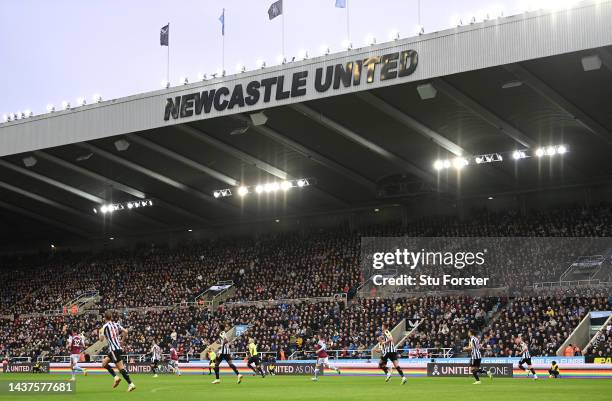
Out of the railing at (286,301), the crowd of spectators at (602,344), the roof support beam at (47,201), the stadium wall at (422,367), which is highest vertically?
the roof support beam at (47,201)

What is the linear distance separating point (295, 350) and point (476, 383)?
1944 centimetres

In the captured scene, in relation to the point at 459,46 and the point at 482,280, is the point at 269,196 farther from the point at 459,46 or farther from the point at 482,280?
the point at 459,46

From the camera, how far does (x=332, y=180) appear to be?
188 ft

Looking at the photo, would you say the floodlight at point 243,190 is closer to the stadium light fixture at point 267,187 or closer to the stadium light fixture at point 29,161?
the stadium light fixture at point 267,187

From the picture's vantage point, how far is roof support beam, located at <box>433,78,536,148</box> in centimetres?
4066

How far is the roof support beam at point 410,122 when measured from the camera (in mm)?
42428

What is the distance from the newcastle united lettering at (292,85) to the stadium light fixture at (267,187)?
1033 cm

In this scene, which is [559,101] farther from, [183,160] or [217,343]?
[217,343]

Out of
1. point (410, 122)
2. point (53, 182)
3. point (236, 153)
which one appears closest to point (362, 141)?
point (410, 122)

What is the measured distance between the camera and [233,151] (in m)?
51.0

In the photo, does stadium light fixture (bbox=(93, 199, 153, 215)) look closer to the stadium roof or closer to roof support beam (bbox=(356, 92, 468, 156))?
the stadium roof

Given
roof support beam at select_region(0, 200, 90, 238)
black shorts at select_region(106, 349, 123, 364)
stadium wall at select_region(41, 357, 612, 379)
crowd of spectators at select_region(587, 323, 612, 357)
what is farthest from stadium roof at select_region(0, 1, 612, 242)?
black shorts at select_region(106, 349, 123, 364)

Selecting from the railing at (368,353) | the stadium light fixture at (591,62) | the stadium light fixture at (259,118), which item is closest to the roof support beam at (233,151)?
the stadium light fixture at (259,118)

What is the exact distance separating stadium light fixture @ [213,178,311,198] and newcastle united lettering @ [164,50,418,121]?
10.3 metres
